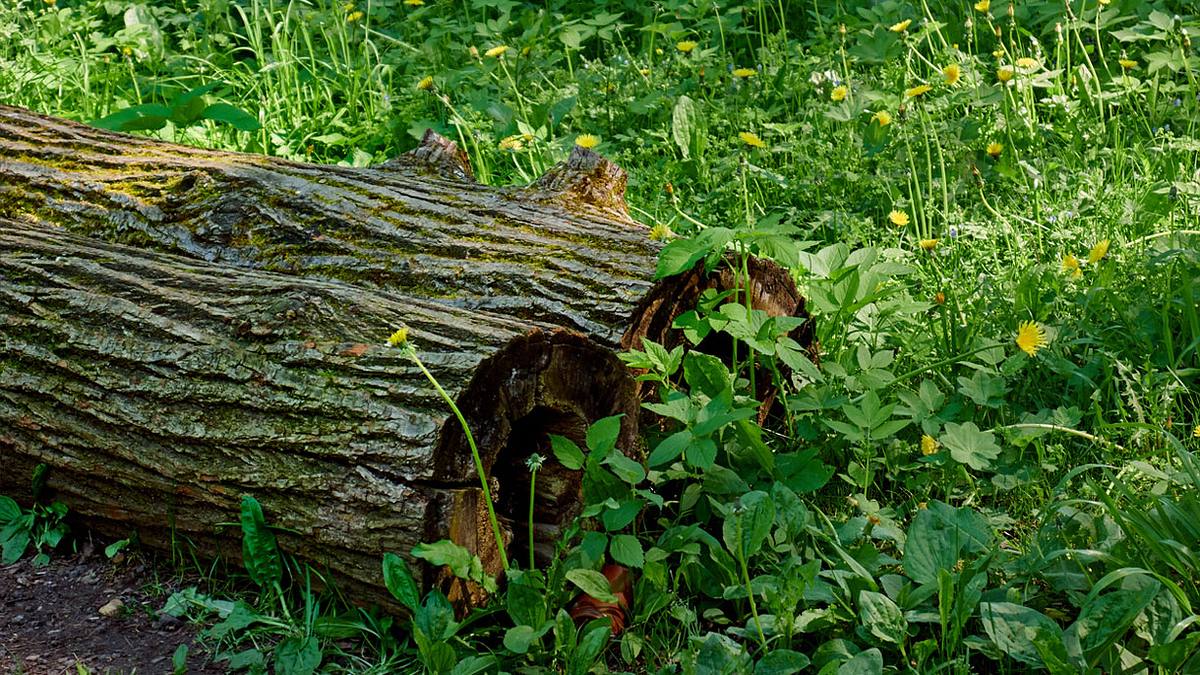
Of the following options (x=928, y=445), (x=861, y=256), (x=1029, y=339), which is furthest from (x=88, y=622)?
(x=1029, y=339)

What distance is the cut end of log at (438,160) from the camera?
151 inches

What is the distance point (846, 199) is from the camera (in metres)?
4.24

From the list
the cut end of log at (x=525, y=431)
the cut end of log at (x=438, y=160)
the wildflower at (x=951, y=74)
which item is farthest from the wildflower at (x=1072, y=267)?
the cut end of log at (x=438, y=160)

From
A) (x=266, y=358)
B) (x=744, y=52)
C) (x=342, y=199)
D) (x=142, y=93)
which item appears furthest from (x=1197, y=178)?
(x=142, y=93)

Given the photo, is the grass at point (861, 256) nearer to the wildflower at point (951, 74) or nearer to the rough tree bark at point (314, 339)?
the wildflower at point (951, 74)

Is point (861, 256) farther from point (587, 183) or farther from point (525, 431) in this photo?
point (525, 431)

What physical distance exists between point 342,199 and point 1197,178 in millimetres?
2584

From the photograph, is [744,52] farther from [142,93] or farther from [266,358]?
[266,358]

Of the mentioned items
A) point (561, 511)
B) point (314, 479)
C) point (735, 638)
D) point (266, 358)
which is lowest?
point (735, 638)

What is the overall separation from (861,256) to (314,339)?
1.40m

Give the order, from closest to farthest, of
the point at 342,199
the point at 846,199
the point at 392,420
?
the point at 392,420 < the point at 342,199 < the point at 846,199

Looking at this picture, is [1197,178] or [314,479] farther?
[1197,178]

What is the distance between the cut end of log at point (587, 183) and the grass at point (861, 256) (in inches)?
9.6

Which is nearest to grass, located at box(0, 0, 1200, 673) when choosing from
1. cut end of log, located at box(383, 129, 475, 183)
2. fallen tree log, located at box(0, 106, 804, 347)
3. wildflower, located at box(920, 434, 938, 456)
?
wildflower, located at box(920, 434, 938, 456)
